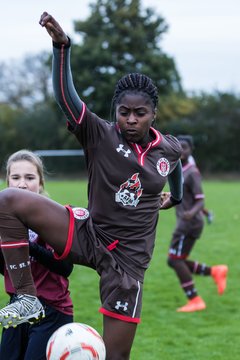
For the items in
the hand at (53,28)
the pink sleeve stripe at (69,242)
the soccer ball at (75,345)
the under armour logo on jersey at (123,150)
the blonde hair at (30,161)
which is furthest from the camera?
the blonde hair at (30,161)

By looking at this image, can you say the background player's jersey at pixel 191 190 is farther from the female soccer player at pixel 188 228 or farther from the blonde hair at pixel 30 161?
the blonde hair at pixel 30 161

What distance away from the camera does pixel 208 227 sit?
56.4ft

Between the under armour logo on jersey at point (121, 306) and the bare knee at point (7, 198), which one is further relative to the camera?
the under armour logo on jersey at point (121, 306)

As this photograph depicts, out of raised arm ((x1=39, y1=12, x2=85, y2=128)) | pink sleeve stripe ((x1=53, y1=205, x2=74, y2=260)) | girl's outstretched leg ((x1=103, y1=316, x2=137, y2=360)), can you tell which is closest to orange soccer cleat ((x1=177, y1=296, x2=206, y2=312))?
girl's outstretched leg ((x1=103, y1=316, x2=137, y2=360))

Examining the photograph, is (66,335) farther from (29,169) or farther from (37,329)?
(29,169)

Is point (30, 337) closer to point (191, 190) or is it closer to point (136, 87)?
point (136, 87)

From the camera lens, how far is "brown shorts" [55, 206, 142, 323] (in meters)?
3.98

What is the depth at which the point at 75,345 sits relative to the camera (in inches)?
132

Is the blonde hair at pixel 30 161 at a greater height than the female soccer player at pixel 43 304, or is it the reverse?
the blonde hair at pixel 30 161

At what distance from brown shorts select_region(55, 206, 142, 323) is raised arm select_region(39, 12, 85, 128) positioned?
701mm

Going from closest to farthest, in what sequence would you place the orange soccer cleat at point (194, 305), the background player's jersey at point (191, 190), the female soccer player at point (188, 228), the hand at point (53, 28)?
the hand at point (53, 28), the orange soccer cleat at point (194, 305), the female soccer player at point (188, 228), the background player's jersey at point (191, 190)

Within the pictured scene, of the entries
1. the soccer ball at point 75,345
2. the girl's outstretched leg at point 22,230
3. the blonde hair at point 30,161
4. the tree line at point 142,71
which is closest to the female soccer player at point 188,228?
the blonde hair at point 30,161

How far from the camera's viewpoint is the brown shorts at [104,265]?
3.98 meters

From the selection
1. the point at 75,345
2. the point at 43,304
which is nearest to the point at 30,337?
the point at 43,304
